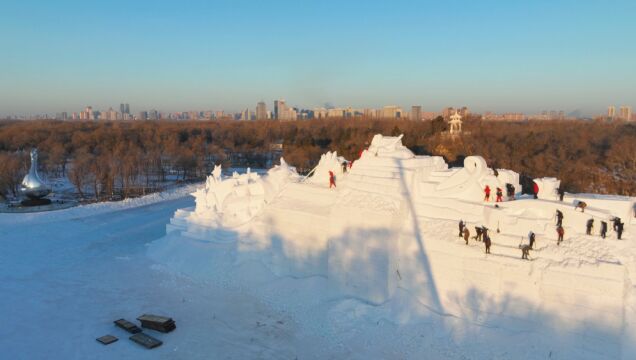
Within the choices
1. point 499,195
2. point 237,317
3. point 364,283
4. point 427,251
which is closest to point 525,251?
point 499,195

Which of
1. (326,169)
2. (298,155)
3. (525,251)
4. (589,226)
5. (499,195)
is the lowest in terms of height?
(525,251)

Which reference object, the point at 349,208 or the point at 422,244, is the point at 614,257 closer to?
the point at 422,244

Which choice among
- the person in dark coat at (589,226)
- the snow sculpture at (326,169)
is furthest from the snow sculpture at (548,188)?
the snow sculpture at (326,169)

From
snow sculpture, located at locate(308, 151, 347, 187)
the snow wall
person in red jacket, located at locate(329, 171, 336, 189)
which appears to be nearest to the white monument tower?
snow sculpture, located at locate(308, 151, 347, 187)

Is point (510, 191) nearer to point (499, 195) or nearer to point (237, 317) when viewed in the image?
point (499, 195)

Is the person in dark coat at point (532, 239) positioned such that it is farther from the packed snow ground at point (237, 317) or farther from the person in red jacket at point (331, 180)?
the person in red jacket at point (331, 180)

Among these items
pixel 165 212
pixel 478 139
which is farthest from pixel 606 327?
pixel 478 139
